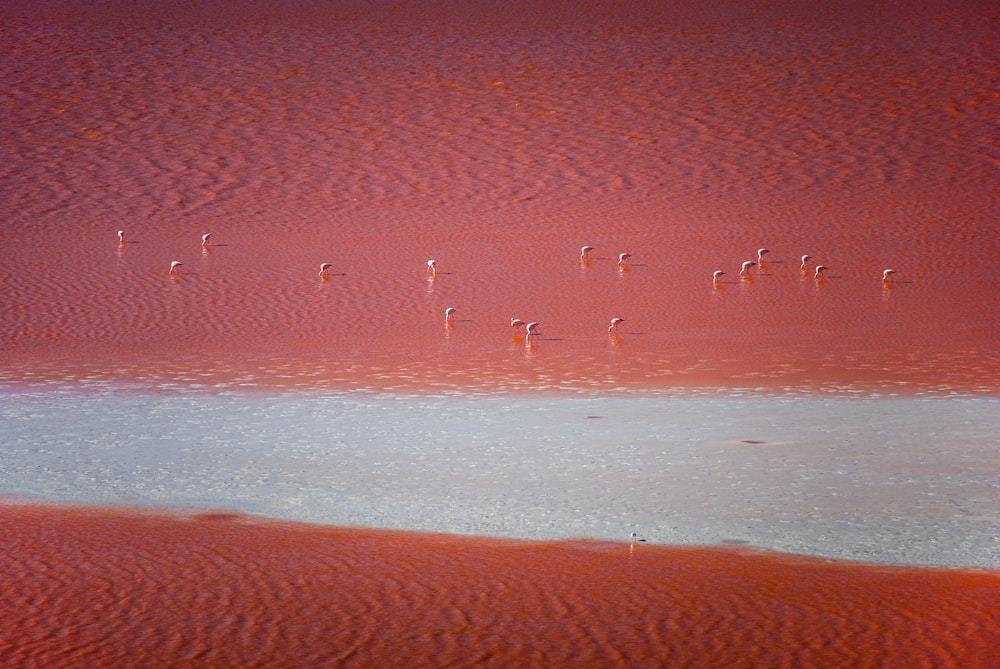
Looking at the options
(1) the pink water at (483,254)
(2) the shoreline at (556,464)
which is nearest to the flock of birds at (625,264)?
(1) the pink water at (483,254)

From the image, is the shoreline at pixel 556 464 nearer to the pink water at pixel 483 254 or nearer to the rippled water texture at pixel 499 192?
the pink water at pixel 483 254

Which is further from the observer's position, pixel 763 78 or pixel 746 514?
pixel 763 78

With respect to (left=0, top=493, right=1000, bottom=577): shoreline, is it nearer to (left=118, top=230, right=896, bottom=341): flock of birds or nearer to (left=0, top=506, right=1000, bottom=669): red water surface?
(left=0, top=506, right=1000, bottom=669): red water surface

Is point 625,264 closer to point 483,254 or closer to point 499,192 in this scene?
point 483,254

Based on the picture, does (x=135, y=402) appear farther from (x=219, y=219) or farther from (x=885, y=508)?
(x=219, y=219)

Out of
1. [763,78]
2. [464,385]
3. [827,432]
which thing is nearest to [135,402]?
[464,385]

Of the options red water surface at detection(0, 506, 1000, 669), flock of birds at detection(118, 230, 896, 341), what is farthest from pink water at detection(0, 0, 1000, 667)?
flock of birds at detection(118, 230, 896, 341)
